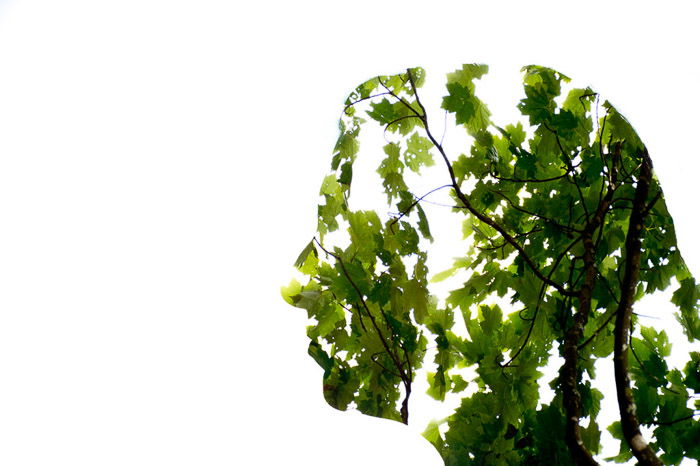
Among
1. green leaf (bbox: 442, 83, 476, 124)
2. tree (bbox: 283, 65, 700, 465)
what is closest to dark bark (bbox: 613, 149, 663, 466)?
tree (bbox: 283, 65, 700, 465)

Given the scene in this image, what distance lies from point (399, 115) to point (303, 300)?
0.25 meters

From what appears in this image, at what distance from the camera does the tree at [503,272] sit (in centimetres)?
70

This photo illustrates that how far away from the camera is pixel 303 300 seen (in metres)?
0.77

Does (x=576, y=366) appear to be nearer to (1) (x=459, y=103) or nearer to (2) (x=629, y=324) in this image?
(2) (x=629, y=324)

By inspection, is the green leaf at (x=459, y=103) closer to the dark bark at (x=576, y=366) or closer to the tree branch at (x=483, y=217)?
the tree branch at (x=483, y=217)

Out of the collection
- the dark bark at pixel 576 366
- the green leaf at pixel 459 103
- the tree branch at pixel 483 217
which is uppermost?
the green leaf at pixel 459 103

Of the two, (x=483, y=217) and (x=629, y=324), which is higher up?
(x=483, y=217)

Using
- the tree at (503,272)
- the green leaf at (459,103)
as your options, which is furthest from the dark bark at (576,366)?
the green leaf at (459,103)

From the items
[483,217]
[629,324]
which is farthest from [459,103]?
[629,324]

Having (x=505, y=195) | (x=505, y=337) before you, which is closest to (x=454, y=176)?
(x=505, y=195)

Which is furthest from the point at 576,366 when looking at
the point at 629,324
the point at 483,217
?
the point at 483,217

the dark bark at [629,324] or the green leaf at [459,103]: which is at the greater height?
the green leaf at [459,103]

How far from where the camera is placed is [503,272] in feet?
2.52

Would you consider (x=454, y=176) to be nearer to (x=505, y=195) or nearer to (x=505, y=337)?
(x=505, y=195)
